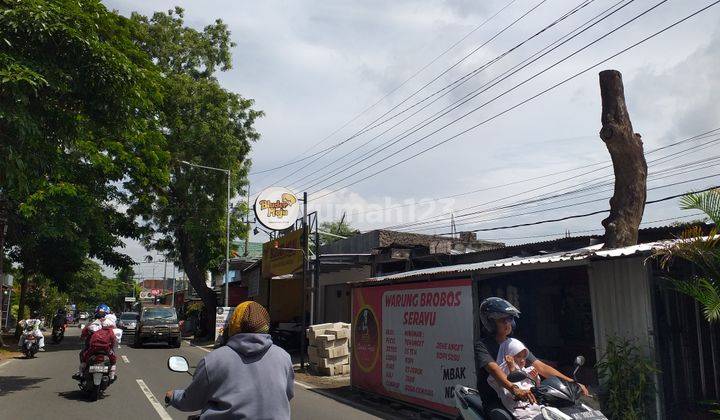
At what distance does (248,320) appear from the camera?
318 cm

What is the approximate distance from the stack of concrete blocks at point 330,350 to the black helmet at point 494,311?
10884mm

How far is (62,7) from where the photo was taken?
9094mm

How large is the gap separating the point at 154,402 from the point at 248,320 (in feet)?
27.6

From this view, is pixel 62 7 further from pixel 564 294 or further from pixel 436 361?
pixel 564 294

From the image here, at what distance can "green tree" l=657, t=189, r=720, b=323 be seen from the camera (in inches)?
243

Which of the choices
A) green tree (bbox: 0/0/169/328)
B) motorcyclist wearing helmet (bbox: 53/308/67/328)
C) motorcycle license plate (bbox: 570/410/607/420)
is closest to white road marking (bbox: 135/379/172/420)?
green tree (bbox: 0/0/169/328)

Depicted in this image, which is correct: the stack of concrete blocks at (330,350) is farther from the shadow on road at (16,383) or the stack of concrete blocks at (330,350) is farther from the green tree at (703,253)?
the green tree at (703,253)

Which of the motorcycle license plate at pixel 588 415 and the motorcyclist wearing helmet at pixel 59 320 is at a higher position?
the motorcycle license plate at pixel 588 415

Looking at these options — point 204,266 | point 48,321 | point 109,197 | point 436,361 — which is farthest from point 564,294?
point 48,321

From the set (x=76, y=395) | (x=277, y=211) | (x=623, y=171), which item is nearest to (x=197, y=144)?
(x=277, y=211)

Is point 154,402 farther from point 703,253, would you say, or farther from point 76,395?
point 703,253

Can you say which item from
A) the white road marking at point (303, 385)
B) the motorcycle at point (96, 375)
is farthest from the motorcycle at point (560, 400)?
the white road marking at point (303, 385)

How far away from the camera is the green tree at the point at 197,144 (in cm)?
2941

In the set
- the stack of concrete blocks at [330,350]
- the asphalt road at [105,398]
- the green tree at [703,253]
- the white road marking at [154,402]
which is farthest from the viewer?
the stack of concrete blocks at [330,350]
